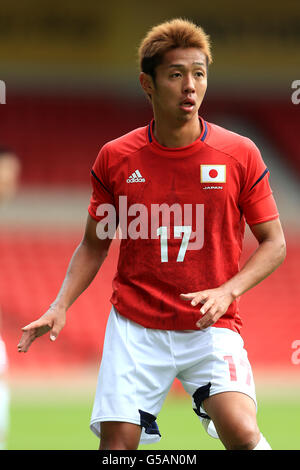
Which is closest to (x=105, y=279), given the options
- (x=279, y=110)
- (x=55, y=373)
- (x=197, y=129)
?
(x=55, y=373)

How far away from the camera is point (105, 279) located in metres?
13.2

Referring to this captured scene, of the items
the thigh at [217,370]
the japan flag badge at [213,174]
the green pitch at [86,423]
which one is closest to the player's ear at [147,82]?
the japan flag badge at [213,174]

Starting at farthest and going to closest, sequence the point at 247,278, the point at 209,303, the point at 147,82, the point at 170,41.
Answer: the point at 147,82 → the point at 170,41 → the point at 247,278 → the point at 209,303

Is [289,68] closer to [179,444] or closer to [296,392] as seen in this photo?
[296,392]

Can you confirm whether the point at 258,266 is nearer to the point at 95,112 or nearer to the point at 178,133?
the point at 178,133

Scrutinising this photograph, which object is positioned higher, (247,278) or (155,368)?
(247,278)

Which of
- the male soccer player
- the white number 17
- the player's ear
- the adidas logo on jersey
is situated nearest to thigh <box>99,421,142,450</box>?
the male soccer player

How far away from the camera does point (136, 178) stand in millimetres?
3920

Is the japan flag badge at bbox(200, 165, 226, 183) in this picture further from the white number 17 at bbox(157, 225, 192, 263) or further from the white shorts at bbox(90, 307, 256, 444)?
the white shorts at bbox(90, 307, 256, 444)

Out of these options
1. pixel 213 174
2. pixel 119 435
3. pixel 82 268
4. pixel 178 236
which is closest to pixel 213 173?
pixel 213 174

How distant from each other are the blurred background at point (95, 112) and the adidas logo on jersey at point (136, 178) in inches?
329

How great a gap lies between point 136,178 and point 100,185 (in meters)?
0.25

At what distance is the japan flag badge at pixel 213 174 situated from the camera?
12.6ft

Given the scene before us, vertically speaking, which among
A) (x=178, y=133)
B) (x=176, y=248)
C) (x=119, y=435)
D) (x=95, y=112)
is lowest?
(x=119, y=435)
